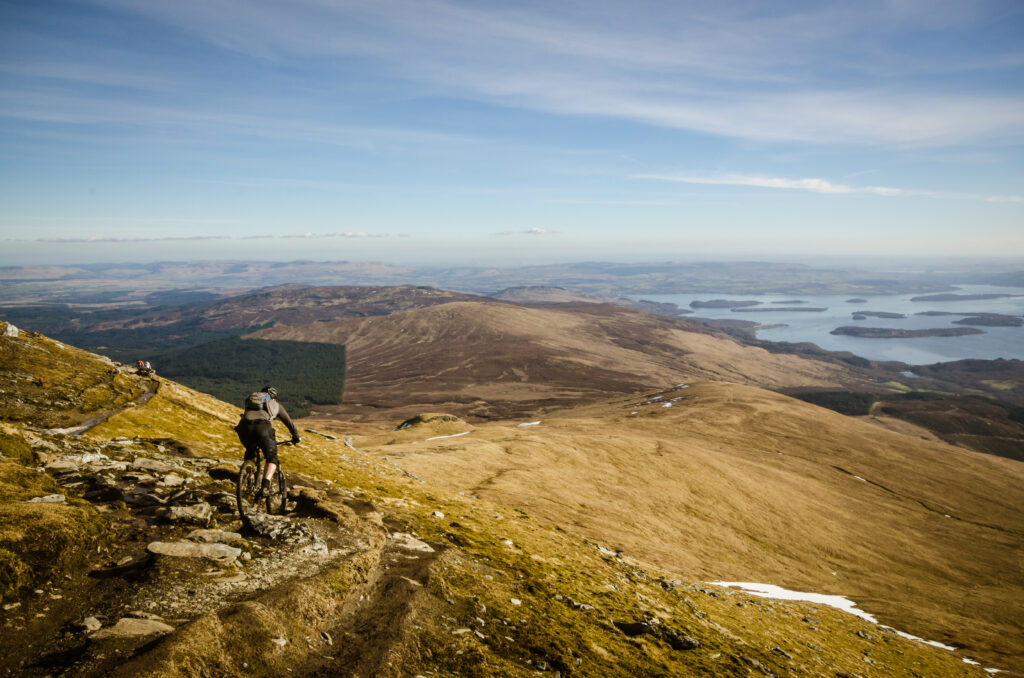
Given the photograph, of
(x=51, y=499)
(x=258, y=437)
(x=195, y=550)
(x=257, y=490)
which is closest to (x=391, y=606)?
(x=195, y=550)

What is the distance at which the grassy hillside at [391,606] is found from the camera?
35.2 ft

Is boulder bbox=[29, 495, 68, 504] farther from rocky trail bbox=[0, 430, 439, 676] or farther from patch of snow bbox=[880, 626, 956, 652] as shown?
patch of snow bbox=[880, 626, 956, 652]

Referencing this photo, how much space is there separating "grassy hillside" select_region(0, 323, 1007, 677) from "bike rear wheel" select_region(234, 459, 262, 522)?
2.90ft

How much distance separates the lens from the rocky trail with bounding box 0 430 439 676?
33.1 ft

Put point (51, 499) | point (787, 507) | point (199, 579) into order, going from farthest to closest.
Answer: point (787, 507) → point (51, 499) → point (199, 579)

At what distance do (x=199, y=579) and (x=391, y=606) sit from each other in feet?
17.3

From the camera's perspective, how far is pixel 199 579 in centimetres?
1309

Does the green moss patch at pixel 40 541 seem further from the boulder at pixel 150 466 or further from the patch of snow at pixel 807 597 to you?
the patch of snow at pixel 807 597

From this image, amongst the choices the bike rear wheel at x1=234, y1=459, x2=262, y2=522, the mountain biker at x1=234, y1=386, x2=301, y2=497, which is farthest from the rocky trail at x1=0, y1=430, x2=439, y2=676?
the mountain biker at x1=234, y1=386, x2=301, y2=497

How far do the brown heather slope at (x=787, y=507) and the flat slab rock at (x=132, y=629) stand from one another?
30.1 meters

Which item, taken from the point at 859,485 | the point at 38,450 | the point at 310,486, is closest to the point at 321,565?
the point at 310,486

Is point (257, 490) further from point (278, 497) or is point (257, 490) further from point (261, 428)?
point (261, 428)

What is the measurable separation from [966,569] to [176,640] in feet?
291

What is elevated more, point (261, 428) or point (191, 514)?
point (261, 428)
